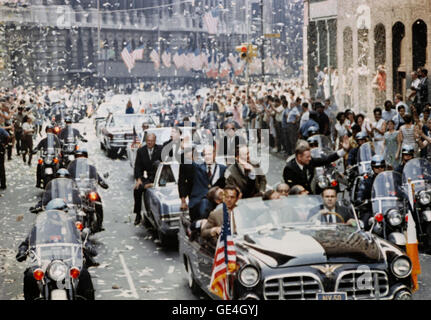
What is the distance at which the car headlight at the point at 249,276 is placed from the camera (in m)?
8.20

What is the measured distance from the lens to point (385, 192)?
37.0 ft

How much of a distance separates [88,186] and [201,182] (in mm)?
3157

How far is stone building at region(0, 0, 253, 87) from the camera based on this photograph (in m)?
43.6

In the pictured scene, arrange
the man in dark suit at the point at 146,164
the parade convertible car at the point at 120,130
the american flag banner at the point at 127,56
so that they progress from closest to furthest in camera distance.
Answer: the man in dark suit at the point at 146,164 < the parade convertible car at the point at 120,130 < the american flag banner at the point at 127,56

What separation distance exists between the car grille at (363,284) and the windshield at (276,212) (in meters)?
1.16

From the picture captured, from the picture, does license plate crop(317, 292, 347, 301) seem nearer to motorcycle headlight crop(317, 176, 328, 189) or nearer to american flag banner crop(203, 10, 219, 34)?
motorcycle headlight crop(317, 176, 328, 189)

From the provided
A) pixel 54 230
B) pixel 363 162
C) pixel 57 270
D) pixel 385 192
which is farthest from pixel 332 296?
pixel 363 162

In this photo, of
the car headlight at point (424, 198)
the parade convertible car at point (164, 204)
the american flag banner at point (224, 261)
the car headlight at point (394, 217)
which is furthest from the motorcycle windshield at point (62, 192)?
the car headlight at point (424, 198)

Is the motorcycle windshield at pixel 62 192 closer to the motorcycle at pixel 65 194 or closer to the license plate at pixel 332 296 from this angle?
the motorcycle at pixel 65 194

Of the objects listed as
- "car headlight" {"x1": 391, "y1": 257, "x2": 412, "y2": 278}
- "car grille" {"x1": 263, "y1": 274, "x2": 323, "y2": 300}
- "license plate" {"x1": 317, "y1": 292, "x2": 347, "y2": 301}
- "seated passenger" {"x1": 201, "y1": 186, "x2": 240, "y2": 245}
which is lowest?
"license plate" {"x1": 317, "y1": 292, "x2": 347, "y2": 301}

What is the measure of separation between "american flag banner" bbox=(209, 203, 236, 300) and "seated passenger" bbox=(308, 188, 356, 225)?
46.8 inches

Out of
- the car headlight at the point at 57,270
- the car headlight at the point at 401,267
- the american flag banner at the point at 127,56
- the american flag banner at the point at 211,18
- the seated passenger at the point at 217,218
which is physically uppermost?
the american flag banner at the point at 211,18

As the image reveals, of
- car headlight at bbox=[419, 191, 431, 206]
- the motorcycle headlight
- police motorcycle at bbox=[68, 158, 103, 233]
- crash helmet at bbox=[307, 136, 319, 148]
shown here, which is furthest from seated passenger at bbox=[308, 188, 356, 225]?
crash helmet at bbox=[307, 136, 319, 148]

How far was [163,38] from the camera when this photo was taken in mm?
52906
